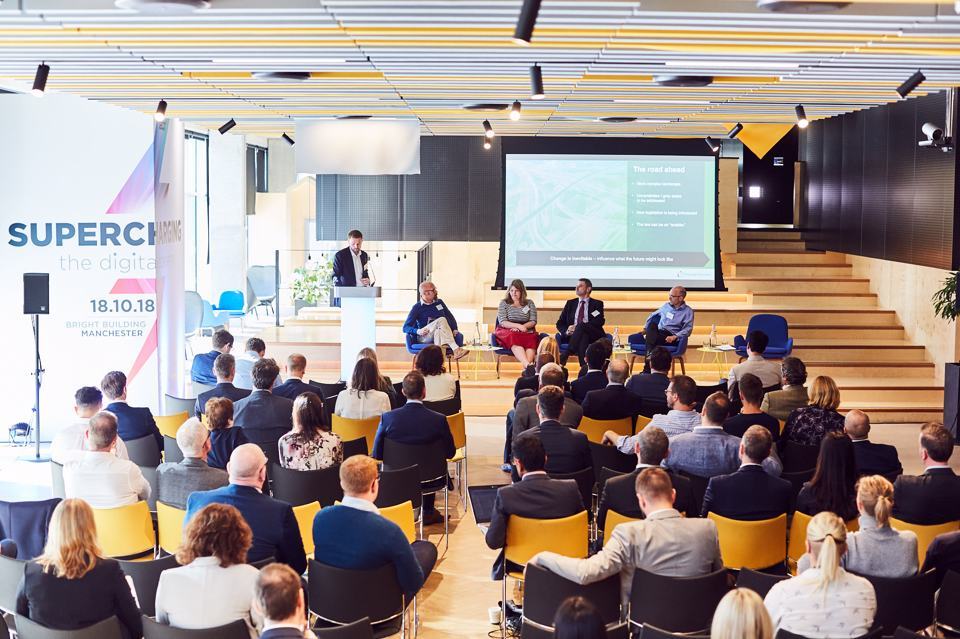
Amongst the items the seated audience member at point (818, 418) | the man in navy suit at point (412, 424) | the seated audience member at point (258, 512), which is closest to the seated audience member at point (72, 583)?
the seated audience member at point (258, 512)

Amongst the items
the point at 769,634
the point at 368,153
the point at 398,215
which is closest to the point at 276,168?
the point at 398,215

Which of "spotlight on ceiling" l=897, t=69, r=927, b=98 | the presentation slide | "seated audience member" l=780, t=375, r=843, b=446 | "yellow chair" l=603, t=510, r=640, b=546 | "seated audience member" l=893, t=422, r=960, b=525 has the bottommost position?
"yellow chair" l=603, t=510, r=640, b=546

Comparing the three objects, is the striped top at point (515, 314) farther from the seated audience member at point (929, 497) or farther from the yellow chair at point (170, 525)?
the yellow chair at point (170, 525)

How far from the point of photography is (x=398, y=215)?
16047 millimetres

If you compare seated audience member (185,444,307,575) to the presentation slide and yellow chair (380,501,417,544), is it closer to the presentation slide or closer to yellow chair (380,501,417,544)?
yellow chair (380,501,417,544)

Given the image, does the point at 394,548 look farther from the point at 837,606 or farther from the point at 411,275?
the point at 411,275

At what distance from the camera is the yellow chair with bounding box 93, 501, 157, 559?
17.4 ft

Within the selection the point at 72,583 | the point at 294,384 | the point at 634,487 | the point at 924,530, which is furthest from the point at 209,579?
the point at 294,384

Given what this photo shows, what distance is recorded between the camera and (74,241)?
9.83 m

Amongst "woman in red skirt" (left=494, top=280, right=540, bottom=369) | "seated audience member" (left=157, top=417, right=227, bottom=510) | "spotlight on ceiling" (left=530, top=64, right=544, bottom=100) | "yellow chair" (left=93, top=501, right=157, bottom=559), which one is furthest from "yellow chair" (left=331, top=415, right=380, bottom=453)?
"woman in red skirt" (left=494, top=280, right=540, bottom=369)

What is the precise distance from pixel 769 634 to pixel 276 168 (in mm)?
19384

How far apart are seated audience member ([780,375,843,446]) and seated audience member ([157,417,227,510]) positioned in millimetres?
3567

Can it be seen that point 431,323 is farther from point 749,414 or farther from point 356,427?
point 749,414

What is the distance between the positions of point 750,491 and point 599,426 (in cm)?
234
